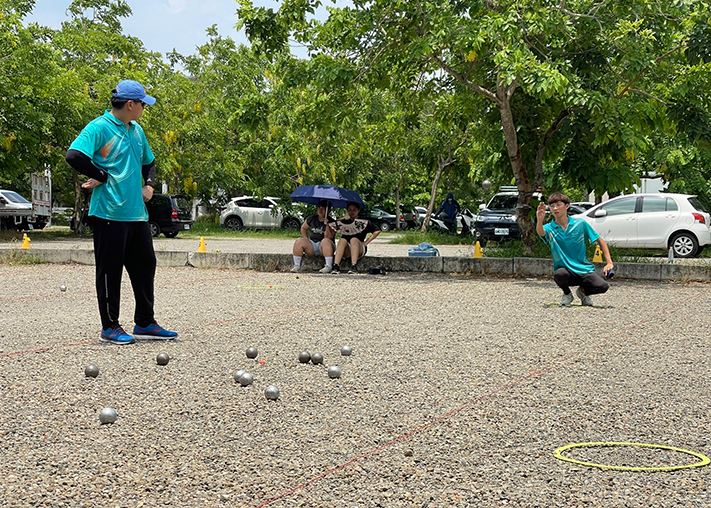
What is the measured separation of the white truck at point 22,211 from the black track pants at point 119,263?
2655cm

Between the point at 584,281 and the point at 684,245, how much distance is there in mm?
10527

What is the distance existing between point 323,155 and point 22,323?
94.1ft

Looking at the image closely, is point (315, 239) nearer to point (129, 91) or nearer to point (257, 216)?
point (129, 91)

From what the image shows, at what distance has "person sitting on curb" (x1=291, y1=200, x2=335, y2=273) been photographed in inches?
580

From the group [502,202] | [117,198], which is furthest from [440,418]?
[502,202]

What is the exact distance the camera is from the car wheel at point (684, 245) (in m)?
19.2

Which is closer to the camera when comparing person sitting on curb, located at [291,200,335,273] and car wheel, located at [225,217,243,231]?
person sitting on curb, located at [291,200,335,273]

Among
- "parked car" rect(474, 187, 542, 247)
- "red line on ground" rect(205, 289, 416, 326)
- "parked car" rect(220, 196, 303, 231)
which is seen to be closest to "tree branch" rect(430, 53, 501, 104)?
"red line on ground" rect(205, 289, 416, 326)

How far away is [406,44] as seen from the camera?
1436 centimetres

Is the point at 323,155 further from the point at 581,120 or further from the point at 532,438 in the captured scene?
the point at 532,438

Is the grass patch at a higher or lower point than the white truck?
lower

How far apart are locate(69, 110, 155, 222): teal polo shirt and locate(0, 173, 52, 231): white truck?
26.6 m

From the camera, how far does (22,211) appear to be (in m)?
31.5

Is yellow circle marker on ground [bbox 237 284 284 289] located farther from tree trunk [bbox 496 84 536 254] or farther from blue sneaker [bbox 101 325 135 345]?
blue sneaker [bbox 101 325 135 345]
